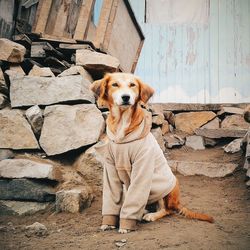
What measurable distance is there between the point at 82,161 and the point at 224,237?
212 cm

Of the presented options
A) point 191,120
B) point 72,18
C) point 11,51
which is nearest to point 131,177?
point 11,51

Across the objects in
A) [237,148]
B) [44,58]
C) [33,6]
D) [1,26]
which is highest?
[33,6]

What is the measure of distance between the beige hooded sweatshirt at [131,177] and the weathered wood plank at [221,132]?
3.60 meters

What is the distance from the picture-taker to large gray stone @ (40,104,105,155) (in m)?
4.18

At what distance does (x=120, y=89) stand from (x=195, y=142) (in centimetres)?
395

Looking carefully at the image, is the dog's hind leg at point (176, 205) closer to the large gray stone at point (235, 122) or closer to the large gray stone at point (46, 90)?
the large gray stone at point (46, 90)

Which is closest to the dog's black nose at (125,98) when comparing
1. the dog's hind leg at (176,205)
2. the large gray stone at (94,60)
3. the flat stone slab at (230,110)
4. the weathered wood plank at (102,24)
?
the dog's hind leg at (176,205)

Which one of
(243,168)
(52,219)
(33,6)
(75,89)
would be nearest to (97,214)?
(52,219)

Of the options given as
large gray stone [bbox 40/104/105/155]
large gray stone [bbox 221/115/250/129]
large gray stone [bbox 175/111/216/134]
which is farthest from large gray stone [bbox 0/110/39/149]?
large gray stone [bbox 221/115/250/129]

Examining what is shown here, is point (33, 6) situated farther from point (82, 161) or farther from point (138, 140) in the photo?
point (138, 140)

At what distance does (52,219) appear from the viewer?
3.40 meters

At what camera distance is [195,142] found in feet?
21.6

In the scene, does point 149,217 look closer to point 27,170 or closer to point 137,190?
point 137,190

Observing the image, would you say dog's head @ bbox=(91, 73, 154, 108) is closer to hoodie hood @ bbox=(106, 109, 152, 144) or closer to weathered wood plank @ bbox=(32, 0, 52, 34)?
hoodie hood @ bbox=(106, 109, 152, 144)
